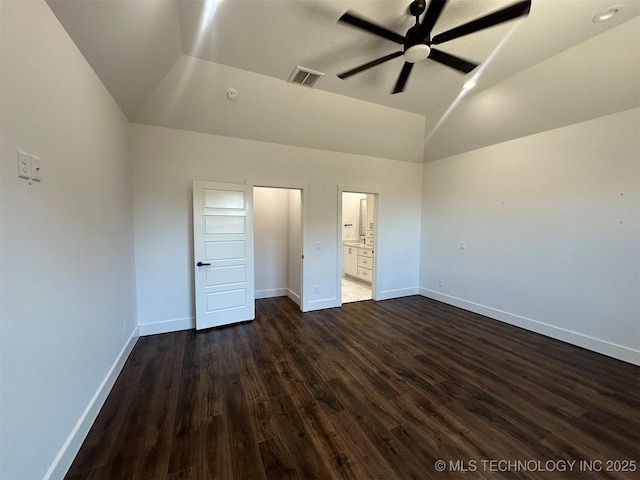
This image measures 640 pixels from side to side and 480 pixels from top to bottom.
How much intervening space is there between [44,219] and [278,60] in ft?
8.19

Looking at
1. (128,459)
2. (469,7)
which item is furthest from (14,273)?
(469,7)

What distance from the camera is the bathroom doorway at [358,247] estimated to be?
18.1 feet

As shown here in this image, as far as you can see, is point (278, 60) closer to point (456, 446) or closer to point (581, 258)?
point (456, 446)

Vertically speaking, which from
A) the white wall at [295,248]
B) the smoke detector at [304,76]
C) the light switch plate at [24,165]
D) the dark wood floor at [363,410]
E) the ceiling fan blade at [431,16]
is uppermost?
the smoke detector at [304,76]

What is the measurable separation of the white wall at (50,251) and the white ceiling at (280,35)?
0.25 meters

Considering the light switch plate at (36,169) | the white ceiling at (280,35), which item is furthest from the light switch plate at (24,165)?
the white ceiling at (280,35)

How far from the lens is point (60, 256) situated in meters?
1.50

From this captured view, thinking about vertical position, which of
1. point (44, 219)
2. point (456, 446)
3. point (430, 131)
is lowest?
point (456, 446)

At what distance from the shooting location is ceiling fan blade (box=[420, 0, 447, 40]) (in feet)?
5.13

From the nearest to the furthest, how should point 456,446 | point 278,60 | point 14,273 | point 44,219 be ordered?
point 14,273, point 44,219, point 456,446, point 278,60

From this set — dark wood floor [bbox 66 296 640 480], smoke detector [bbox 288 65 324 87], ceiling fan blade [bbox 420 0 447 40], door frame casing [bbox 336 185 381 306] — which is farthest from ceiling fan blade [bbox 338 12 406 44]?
dark wood floor [bbox 66 296 640 480]

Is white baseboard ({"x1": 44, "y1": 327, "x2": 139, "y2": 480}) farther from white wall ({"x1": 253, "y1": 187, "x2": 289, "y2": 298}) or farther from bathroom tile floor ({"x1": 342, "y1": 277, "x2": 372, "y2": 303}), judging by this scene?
bathroom tile floor ({"x1": 342, "y1": 277, "x2": 372, "y2": 303})

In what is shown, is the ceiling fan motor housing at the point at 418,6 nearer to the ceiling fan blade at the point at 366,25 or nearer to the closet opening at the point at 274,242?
the ceiling fan blade at the point at 366,25

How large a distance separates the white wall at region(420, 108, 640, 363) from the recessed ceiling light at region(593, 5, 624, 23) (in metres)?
1.17
